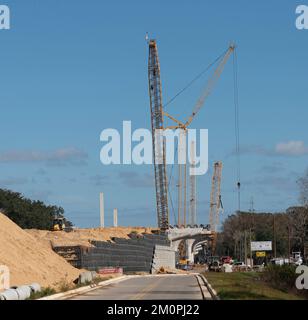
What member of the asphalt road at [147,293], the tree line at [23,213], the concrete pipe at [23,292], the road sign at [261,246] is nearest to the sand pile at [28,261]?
the asphalt road at [147,293]

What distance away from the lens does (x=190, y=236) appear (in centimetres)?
18525

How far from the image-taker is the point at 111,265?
282 feet

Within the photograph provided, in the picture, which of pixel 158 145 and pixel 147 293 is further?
pixel 158 145

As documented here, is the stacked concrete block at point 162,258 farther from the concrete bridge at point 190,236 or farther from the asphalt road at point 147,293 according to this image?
the asphalt road at point 147,293

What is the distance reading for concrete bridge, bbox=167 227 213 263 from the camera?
587 feet

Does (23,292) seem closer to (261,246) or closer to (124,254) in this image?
(124,254)

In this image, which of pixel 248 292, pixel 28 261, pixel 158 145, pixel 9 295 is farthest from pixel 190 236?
pixel 9 295

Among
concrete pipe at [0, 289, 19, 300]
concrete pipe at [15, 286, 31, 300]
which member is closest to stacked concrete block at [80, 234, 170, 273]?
concrete pipe at [15, 286, 31, 300]

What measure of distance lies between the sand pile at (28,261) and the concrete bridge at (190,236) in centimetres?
10751

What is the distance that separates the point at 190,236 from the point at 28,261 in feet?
428
